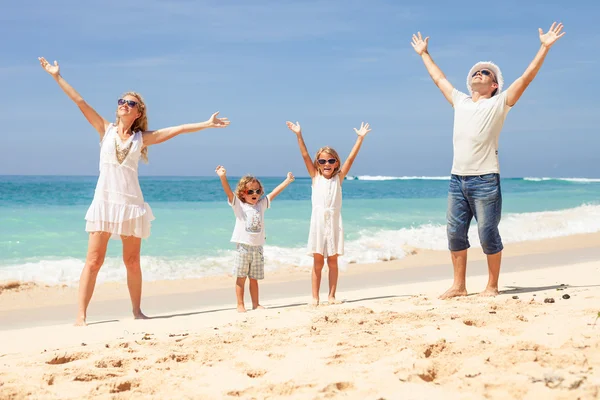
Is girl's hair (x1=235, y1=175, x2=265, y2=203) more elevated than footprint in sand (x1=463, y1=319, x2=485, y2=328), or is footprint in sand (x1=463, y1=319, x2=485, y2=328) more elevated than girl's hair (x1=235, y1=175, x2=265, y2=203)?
girl's hair (x1=235, y1=175, x2=265, y2=203)

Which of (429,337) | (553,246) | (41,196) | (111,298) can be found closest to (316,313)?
(429,337)

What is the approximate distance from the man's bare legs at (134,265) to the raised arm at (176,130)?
2.87ft

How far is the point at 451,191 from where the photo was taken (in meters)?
6.26

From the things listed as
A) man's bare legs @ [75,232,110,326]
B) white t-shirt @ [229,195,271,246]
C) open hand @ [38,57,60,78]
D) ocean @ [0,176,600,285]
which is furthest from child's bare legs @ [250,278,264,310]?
ocean @ [0,176,600,285]

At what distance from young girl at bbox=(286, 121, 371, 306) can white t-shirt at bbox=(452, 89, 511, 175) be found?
3.70ft

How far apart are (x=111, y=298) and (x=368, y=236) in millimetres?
8109

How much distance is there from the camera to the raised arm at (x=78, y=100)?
5.67m

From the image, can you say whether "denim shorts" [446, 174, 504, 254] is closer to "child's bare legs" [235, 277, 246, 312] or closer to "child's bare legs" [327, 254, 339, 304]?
"child's bare legs" [327, 254, 339, 304]

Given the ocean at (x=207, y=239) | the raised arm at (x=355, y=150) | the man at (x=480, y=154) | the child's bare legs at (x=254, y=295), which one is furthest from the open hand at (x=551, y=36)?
the ocean at (x=207, y=239)

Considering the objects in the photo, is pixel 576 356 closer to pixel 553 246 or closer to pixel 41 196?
pixel 553 246

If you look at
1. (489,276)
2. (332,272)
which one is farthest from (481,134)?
(332,272)

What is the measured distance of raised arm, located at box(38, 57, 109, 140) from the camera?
5.67 m

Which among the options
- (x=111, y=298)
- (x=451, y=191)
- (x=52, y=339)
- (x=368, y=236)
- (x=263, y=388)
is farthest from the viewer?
(x=368, y=236)

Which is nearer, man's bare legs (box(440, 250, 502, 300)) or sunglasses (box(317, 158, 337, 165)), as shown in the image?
man's bare legs (box(440, 250, 502, 300))
